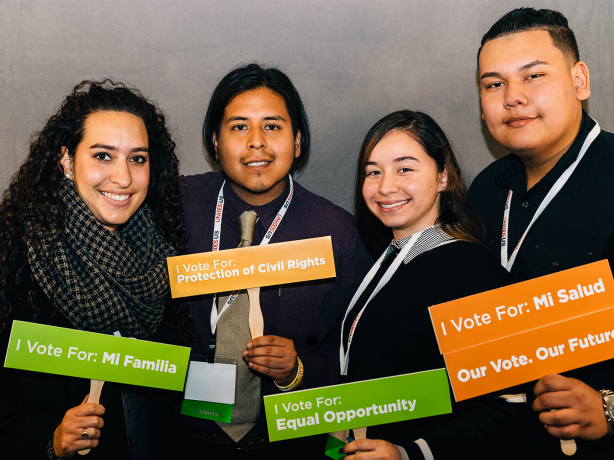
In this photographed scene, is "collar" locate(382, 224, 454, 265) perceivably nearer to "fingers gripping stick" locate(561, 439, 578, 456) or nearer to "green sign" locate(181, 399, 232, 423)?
"fingers gripping stick" locate(561, 439, 578, 456)

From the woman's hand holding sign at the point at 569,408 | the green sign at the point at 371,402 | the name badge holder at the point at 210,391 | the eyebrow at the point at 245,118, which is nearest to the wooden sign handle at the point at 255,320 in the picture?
the name badge holder at the point at 210,391

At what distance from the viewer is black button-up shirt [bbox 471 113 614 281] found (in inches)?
78.4

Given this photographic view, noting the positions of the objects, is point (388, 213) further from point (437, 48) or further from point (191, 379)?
point (437, 48)

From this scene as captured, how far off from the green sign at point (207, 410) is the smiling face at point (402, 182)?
3.45 ft

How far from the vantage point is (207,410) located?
6.62 ft

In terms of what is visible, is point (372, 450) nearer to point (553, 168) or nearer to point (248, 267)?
point (248, 267)

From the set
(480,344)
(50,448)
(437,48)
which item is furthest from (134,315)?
(437,48)

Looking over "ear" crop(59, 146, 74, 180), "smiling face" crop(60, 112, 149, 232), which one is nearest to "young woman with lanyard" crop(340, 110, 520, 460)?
"smiling face" crop(60, 112, 149, 232)

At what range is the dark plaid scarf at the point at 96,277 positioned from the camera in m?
1.86

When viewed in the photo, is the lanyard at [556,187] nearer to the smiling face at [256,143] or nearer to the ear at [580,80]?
the ear at [580,80]

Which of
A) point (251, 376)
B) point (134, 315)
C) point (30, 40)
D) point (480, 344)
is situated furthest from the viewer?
point (30, 40)

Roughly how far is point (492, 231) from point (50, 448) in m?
2.10

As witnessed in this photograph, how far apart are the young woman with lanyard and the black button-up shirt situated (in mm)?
230

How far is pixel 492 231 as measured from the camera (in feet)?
7.79
